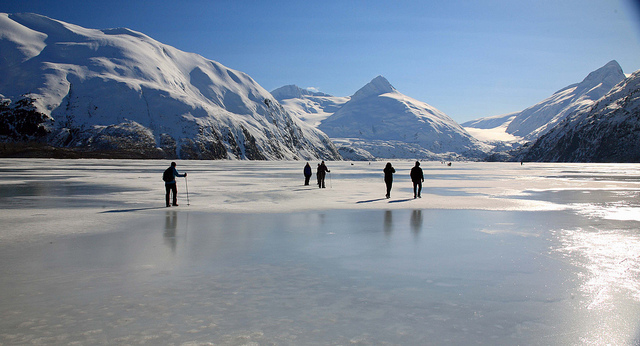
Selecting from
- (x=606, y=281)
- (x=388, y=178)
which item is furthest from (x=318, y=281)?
(x=388, y=178)

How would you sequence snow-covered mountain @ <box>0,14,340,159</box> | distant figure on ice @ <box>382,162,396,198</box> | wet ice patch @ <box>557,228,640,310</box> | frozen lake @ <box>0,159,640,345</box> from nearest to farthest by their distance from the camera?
frozen lake @ <box>0,159,640,345</box> → wet ice patch @ <box>557,228,640,310</box> → distant figure on ice @ <box>382,162,396,198</box> → snow-covered mountain @ <box>0,14,340,159</box>

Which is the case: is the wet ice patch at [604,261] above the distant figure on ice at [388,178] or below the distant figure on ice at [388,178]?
below

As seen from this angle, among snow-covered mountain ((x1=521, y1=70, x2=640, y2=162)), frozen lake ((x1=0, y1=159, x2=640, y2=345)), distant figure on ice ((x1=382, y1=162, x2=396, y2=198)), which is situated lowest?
frozen lake ((x1=0, y1=159, x2=640, y2=345))

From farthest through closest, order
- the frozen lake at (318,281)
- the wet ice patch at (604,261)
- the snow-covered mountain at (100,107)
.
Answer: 1. the snow-covered mountain at (100,107)
2. the wet ice patch at (604,261)
3. the frozen lake at (318,281)

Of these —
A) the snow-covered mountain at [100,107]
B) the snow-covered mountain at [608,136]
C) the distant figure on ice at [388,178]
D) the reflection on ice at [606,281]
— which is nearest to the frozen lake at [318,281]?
the reflection on ice at [606,281]

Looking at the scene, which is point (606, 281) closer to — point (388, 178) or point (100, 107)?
point (388, 178)

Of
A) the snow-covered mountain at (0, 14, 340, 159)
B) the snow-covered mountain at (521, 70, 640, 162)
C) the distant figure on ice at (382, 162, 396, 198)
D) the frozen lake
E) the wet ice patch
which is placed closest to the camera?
the frozen lake

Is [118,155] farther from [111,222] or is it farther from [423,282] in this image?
[423,282]

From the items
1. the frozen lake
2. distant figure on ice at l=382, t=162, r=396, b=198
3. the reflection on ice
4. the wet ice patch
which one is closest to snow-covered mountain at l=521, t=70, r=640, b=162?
distant figure on ice at l=382, t=162, r=396, b=198

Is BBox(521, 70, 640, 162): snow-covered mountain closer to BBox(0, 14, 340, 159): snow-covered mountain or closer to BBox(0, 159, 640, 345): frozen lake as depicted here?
BBox(0, 14, 340, 159): snow-covered mountain

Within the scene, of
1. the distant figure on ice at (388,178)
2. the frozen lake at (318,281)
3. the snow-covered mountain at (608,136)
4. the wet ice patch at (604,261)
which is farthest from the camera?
the snow-covered mountain at (608,136)

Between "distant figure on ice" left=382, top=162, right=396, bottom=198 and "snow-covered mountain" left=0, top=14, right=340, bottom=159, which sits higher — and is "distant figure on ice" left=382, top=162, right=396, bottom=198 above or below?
below

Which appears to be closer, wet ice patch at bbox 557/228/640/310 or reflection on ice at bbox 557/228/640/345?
reflection on ice at bbox 557/228/640/345

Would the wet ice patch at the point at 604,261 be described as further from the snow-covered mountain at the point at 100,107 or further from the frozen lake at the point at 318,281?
the snow-covered mountain at the point at 100,107
